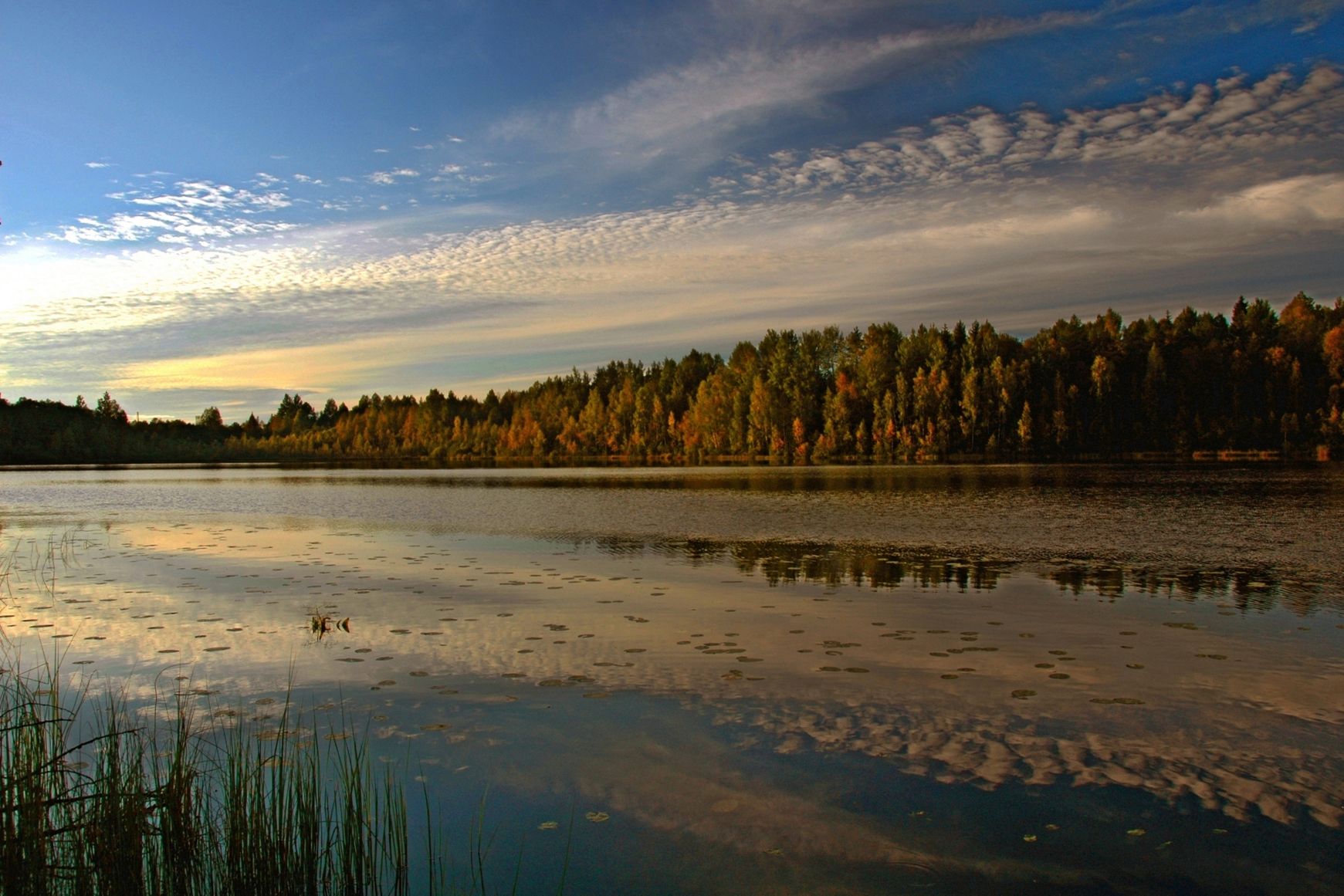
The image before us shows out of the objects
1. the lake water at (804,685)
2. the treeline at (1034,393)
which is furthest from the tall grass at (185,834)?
the treeline at (1034,393)

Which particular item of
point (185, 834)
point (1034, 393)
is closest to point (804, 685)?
point (185, 834)

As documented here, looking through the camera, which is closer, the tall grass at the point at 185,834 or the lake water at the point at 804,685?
the tall grass at the point at 185,834

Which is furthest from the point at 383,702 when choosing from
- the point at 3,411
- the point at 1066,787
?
the point at 3,411

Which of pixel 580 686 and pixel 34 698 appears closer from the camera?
pixel 34 698

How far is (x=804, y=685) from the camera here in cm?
991

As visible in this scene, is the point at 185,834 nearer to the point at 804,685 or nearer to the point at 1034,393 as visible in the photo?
the point at 804,685

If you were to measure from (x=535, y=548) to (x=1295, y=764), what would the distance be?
1903 centimetres

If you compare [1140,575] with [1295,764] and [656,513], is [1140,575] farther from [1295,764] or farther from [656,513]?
[656,513]

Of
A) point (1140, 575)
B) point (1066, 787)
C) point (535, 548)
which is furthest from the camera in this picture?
point (535, 548)

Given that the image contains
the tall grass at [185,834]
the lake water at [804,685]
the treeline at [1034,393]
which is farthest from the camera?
the treeline at [1034,393]

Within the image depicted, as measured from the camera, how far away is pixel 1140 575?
696 inches

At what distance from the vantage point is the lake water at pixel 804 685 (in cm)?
607

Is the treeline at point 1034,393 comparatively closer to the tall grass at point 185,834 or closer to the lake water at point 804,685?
the lake water at point 804,685

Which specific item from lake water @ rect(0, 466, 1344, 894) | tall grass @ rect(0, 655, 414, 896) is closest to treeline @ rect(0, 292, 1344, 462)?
lake water @ rect(0, 466, 1344, 894)
